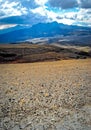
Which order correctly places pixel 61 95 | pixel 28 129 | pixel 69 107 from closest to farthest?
1. pixel 28 129
2. pixel 69 107
3. pixel 61 95

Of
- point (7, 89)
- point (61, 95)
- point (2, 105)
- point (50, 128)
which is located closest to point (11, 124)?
point (50, 128)

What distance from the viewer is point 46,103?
23609 mm

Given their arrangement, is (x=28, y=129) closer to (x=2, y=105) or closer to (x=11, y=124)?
(x=11, y=124)

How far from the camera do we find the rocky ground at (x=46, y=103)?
18.7 metres

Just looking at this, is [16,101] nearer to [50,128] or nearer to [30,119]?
[30,119]

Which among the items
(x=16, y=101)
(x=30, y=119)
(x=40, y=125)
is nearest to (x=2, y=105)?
(x=16, y=101)

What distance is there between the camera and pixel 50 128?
17.8 meters

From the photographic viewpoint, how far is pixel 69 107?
73.9 ft

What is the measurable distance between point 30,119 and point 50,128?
2341mm

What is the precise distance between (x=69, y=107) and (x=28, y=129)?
18.9 feet

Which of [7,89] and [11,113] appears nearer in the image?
[11,113]

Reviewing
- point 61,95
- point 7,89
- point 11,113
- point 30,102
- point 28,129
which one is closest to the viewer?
point 28,129

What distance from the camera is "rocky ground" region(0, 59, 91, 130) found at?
18672 mm

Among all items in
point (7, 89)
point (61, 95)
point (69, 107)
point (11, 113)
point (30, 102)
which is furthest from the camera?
point (7, 89)
